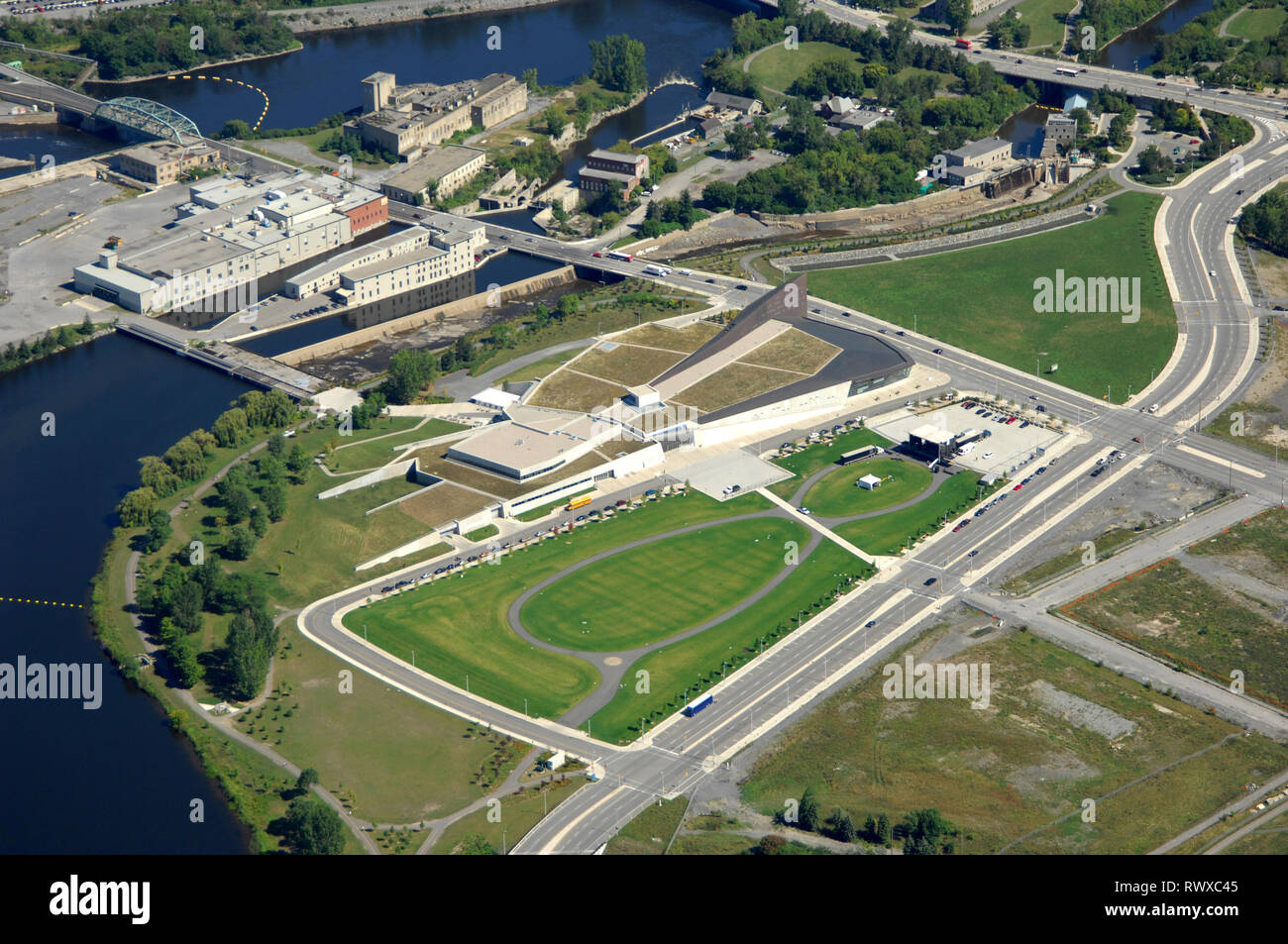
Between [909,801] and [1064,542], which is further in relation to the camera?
[1064,542]

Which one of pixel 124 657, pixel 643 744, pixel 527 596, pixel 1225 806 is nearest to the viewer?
pixel 1225 806

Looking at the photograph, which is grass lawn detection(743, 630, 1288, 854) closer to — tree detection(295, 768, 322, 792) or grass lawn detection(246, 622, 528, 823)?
grass lawn detection(246, 622, 528, 823)

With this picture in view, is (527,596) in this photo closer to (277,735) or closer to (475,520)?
(475,520)

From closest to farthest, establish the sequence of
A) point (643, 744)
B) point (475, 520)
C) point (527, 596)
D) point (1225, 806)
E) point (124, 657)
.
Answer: point (1225, 806)
point (643, 744)
point (124, 657)
point (527, 596)
point (475, 520)

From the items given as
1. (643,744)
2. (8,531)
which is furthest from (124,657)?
(643,744)

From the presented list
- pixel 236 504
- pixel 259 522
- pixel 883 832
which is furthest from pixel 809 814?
pixel 236 504

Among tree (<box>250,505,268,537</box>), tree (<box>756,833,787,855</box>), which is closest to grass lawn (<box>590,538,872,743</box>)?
tree (<box>756,833,787,855</box>)

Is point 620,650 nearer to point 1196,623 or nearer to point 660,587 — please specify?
point 660,587
